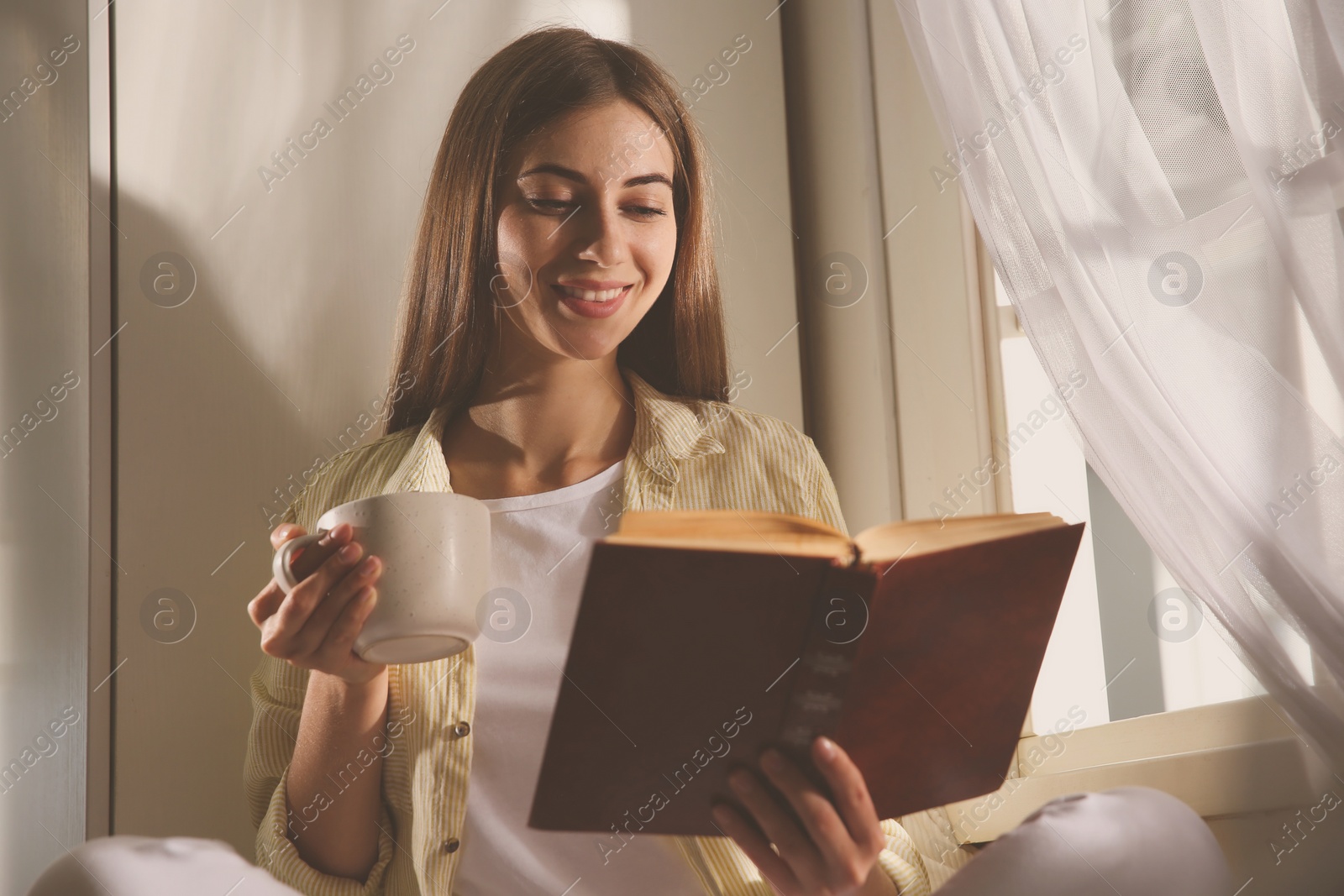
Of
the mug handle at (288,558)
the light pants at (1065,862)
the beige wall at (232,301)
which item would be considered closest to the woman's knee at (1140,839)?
the light pants at (1065,862)

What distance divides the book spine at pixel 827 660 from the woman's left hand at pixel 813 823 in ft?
0.04

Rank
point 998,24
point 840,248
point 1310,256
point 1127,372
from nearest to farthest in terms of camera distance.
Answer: point 1310,256 < point 1127,372 < point 998,24 < point 840,248

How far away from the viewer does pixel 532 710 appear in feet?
3.50

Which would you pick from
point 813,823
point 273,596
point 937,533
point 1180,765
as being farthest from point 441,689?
point 1180,765

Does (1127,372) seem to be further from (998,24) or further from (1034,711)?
(1034,711)

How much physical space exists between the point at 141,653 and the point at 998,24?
3.63 ft

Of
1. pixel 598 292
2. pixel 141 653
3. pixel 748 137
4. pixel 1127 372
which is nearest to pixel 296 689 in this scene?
pixel 141 653

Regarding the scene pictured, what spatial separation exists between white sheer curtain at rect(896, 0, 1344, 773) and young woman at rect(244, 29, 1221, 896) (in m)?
0.35

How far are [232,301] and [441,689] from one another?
1.93 ft

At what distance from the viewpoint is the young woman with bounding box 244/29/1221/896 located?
101 centimetres

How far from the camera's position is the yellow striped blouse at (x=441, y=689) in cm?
100

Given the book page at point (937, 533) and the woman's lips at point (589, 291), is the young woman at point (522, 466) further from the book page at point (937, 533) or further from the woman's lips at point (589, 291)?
the book page at point (937, 533)

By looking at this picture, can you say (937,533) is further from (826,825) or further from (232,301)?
(232,301)

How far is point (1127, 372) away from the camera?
866mm
